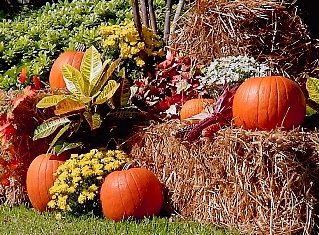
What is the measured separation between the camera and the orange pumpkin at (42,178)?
430 cm

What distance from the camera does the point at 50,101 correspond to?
4238mm

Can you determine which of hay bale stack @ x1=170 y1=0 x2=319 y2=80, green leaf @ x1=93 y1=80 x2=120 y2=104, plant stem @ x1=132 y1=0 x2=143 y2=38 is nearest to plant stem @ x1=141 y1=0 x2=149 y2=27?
plant stem @ x1=132 y1=0 x2=143 y2=38

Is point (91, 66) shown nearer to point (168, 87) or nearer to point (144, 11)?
point (168, 87)

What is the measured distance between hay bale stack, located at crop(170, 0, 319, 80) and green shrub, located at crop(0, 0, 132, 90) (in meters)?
1.53

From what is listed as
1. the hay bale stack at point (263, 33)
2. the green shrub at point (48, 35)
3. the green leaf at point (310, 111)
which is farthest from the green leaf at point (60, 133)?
the green leaf at point (310, 111)

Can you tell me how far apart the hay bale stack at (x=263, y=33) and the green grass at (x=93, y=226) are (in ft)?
5.09

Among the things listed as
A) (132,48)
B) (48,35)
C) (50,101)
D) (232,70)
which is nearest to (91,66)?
(50,101)

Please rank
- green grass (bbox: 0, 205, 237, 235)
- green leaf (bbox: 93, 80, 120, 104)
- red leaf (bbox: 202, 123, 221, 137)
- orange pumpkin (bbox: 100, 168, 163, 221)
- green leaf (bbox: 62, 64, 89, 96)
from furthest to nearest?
1. green leaf (bbox: 62, 64, 89, 96)
2. green leaf (bbox: 93, 80, 120, 104)
3. orange pumpkin (bbox: 100, 168, 163, 221)
4. red leaf (bbox: 202, 123, 221, 137)
5. green grass (bbox: 0, 205, 237, 235)

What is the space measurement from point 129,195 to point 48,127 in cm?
85

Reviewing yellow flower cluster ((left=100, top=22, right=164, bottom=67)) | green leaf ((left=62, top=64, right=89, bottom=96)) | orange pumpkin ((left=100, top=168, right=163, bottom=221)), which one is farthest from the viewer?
yellow flower cluster ((left=100, top=22, right=164, bottom=67))

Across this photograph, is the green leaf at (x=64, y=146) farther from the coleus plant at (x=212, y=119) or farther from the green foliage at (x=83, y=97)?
the coleus plant at (x=212, y=119)

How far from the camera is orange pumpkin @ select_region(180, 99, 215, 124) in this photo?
4203 mm

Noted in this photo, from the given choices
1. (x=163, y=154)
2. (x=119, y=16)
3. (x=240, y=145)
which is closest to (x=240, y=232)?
(x=240, y=145)

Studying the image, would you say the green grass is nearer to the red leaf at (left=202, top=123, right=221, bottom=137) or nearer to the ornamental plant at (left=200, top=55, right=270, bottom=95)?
the red leaf at (left=202, top=123, right=221, bottom=137)
